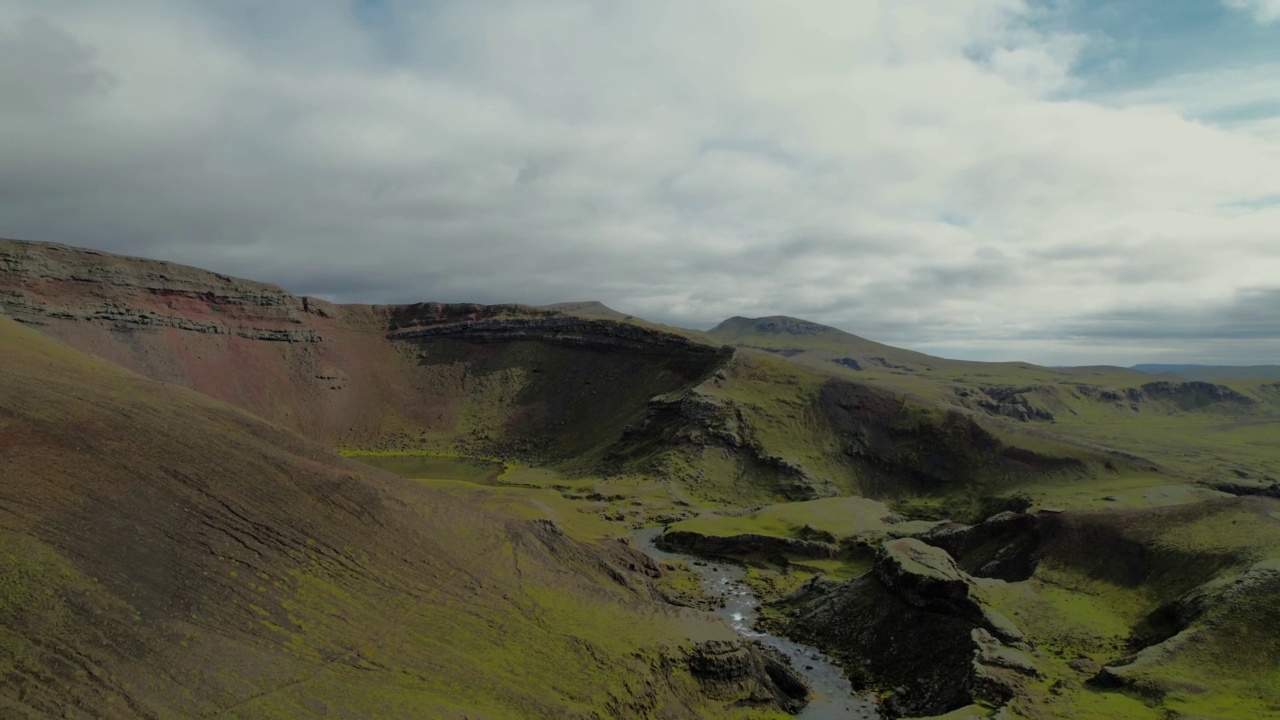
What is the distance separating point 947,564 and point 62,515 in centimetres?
4923

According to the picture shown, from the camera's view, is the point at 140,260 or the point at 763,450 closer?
the point at 763,450

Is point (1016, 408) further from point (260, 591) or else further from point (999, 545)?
point (260, 591)

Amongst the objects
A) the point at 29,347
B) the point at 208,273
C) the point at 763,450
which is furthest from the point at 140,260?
the point at 763,450

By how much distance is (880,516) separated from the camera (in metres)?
76.8

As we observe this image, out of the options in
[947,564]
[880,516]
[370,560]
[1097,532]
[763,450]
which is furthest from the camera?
[763,450]

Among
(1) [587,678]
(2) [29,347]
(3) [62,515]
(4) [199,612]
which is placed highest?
(2) [29,347]

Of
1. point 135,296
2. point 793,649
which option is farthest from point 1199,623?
point 135,296

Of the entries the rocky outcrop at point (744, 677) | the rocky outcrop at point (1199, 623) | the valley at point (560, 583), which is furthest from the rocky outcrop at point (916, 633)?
the rocky outcrop at point (744, 677)

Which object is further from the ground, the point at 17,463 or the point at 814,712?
the point at 17,463

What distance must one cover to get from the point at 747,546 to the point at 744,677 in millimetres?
31244

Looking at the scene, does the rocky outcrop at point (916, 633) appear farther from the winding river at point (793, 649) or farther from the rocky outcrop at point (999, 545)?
the rocky outcrop at point (999, 545)

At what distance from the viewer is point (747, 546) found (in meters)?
68.5

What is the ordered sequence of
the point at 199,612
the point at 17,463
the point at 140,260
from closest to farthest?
the point at 199,612 → the point at 17,463 → the point at 140,260

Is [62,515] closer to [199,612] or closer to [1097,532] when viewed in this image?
[199,612]
